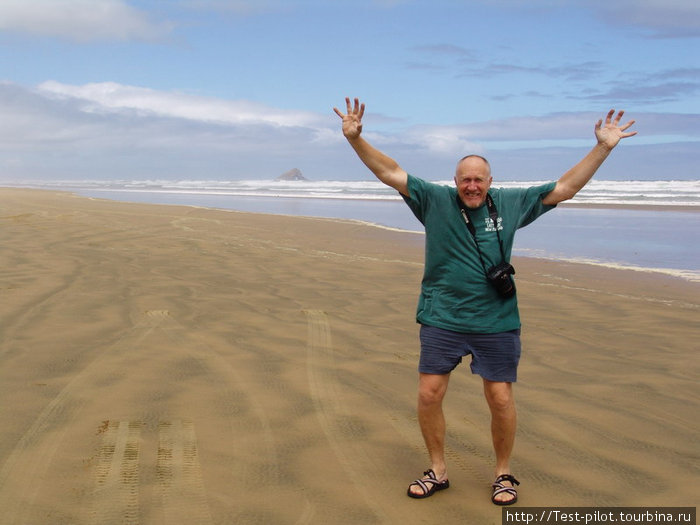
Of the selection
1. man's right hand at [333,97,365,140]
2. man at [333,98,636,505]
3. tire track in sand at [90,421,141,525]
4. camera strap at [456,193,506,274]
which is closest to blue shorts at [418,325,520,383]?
man at [333,98,636,505]

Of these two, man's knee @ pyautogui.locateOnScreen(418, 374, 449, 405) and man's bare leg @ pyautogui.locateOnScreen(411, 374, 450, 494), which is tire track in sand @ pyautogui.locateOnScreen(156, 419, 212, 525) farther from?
man's knee @ pyautogui.locateOnScreen(418, 374, 449, 405)

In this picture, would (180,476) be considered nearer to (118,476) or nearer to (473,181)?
(118,476)

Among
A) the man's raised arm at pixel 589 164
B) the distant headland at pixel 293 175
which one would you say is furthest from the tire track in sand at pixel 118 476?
the distant headland at pixel 293 175

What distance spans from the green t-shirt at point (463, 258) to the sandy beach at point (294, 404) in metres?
0.96

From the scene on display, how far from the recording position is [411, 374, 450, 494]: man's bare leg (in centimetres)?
369

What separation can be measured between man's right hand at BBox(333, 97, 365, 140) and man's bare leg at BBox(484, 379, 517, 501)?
4.89 feet

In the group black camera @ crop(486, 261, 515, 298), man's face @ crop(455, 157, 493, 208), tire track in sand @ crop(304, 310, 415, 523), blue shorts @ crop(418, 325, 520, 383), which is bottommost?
tire track in sand @ crop(304, 310, 415, 523)

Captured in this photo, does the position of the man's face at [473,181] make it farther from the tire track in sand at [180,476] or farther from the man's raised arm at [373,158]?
the tire track in sand at [180,476]

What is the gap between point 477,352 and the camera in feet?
12.0

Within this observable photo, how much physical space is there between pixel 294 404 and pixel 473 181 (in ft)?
7.15

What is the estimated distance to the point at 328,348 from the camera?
6406 millimetres

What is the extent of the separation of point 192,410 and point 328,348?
1.93 metres

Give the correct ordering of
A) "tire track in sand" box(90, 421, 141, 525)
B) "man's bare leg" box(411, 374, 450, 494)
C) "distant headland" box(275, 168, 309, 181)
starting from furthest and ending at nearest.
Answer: "distant headland" box(275, 168, 309, 181)
"man's bare leg" box(411, 374, 450, 494)
"tire track in sand" box(90, 421, 141, 525)

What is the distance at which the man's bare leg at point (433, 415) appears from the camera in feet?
12.1
